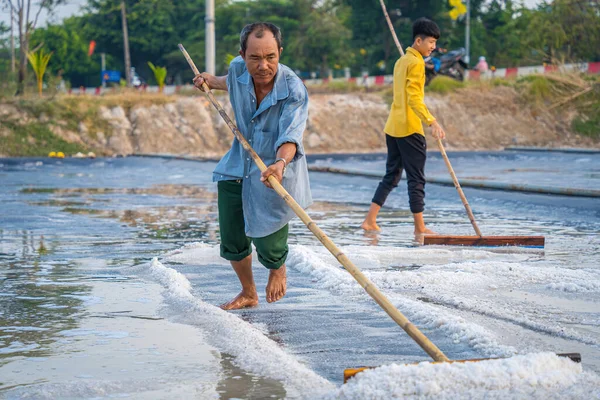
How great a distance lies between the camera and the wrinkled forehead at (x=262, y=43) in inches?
193

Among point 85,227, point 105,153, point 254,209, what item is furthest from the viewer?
point 105,153

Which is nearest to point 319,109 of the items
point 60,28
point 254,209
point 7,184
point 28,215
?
point 7,184

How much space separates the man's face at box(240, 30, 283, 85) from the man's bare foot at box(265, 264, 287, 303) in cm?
98

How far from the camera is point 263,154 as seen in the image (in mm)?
5098

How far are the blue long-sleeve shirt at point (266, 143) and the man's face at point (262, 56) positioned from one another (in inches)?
4.1

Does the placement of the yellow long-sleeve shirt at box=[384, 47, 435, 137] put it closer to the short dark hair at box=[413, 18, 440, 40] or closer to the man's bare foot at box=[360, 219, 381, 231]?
the short dark hair at box=[413, 18, 440, 40]

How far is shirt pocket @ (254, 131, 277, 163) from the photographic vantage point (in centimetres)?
509

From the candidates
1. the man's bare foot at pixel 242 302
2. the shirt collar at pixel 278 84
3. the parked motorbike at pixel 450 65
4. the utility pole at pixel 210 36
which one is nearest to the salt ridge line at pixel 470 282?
the man's bare foot at pixel 242 302

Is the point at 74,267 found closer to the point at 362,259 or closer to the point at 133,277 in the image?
the point at 133,277

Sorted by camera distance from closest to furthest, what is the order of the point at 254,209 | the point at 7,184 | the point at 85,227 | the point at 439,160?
the point at 254,209, the point at 85,227, the point at 7,184, the point at 439,160

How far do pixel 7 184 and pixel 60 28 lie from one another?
194 ft

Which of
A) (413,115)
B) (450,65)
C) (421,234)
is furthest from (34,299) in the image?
(450,65)

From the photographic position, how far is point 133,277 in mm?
6395

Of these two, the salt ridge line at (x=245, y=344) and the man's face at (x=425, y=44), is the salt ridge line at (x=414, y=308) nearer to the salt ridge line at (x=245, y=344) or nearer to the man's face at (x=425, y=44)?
the salt ridge line at (x=245, y=344)
